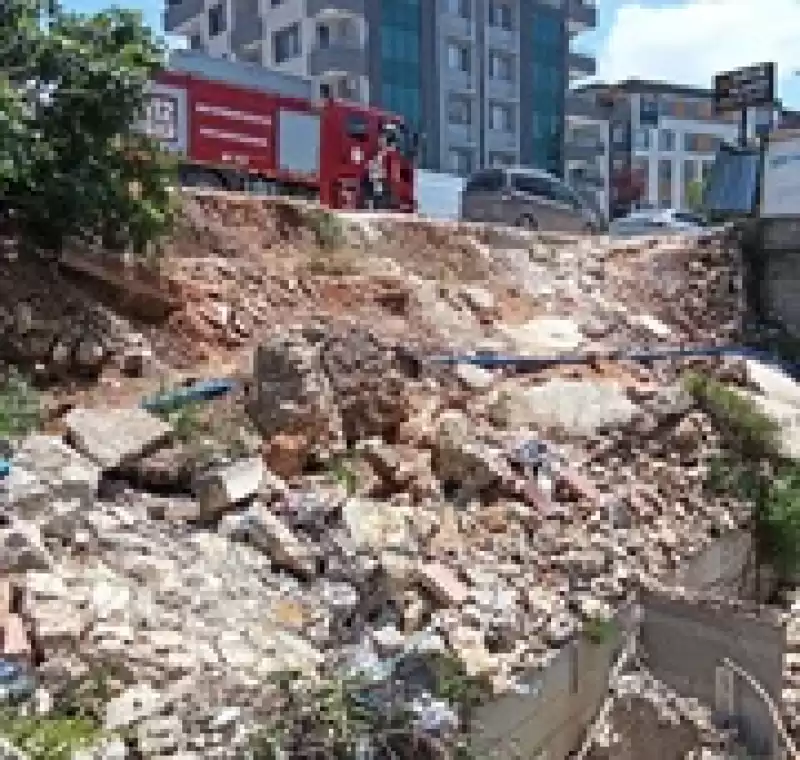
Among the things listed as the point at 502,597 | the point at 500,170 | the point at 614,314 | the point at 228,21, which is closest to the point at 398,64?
the point at 228,21

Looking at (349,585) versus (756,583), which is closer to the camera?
(349,585)

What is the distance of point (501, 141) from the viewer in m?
41.7

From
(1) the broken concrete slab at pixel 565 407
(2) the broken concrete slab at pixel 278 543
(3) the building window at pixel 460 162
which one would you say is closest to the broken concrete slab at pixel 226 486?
(2) the broken concrete slab at pixel 278 543

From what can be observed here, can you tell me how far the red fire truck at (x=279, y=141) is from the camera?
1515cm

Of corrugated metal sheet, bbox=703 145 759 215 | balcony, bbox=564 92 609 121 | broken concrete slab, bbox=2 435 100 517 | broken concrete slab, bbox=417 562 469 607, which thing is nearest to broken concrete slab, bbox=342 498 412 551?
broken concrete slab, bbox=417 562 469 607

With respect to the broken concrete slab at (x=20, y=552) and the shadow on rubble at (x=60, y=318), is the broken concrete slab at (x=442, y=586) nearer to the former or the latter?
the broken concrete slab at (x=20, y=552)

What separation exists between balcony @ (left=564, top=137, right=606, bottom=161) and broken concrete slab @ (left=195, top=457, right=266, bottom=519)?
41260 millimetres

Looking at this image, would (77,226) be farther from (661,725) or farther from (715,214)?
(715,214)

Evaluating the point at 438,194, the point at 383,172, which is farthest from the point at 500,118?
the point at 383,172

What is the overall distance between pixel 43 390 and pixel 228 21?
38261mm

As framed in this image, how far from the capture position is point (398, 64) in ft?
127

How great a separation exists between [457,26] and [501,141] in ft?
15.0

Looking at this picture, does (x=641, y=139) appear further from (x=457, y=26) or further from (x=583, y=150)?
(x=457, y=26)

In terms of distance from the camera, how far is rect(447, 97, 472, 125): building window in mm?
40191
